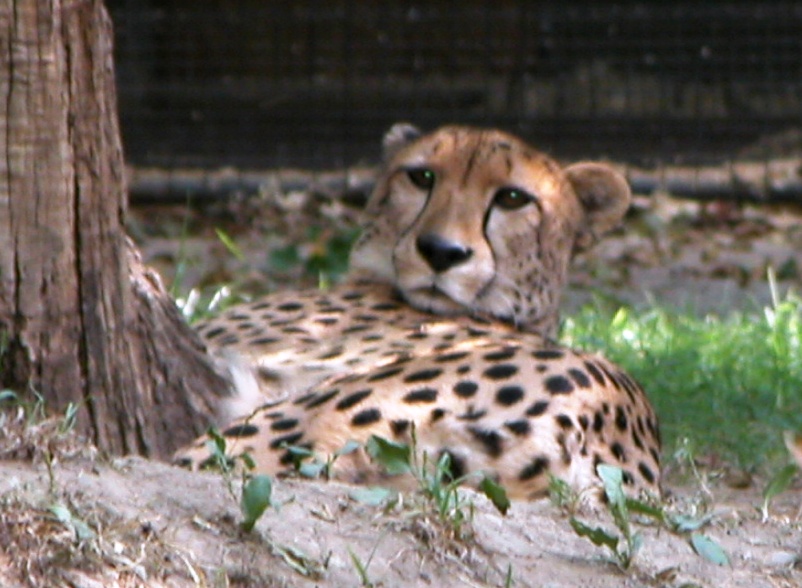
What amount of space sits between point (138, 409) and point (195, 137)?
5904mm

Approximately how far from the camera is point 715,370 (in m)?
4.54

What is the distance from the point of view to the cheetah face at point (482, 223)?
12.8 ft

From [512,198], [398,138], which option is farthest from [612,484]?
[398,138]

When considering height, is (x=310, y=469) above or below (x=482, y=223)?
below

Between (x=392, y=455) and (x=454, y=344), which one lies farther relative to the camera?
(x=454, y=344)

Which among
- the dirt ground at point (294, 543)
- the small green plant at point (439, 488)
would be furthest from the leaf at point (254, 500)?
the small green plant at point (439, 488)

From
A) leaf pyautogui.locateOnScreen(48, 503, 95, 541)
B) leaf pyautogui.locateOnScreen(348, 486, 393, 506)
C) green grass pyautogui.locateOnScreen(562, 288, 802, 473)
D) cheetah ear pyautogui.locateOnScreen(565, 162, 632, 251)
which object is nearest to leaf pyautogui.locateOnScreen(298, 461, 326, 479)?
leaf pyautogui.locateOnScreen(348, 486, 393, 506)

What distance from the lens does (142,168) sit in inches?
345

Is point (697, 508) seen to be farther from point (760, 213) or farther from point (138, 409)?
point (760, 213)

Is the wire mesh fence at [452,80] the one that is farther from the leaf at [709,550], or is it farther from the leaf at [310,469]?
the leaf at [709,550]

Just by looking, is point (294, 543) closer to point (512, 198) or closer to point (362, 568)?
point (362, 568)

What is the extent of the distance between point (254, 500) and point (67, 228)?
697mm

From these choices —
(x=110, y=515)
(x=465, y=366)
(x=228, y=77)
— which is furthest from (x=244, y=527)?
(x=228, y=77)

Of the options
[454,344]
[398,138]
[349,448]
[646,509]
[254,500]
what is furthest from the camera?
[398,138]
